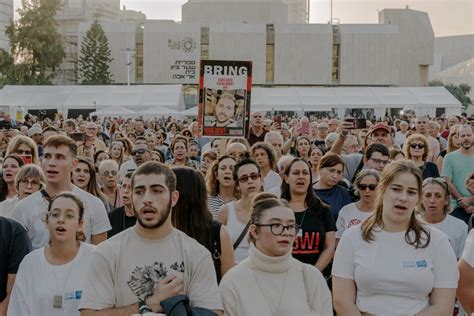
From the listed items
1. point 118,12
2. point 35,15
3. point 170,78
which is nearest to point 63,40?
point 35,15

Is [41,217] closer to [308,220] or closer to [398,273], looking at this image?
[308,220]

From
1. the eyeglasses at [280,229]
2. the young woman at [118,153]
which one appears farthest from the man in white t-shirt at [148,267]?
the young woman at [118,153]

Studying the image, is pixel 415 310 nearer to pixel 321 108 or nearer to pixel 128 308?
pixel 128 308

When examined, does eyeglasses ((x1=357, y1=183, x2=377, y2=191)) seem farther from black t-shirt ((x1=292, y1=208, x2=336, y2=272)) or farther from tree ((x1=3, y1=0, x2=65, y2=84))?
tree ((x1=3, y1=0, x2=65, y2=84))

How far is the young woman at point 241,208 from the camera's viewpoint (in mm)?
5199

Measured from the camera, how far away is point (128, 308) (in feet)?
A: 10.2

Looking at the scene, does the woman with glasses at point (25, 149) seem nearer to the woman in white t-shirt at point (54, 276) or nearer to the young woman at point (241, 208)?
the young woman at point (241, 208)

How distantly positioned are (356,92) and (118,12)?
7186 cm

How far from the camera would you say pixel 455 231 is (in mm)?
5602

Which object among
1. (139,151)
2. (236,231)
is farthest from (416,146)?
(139,151)

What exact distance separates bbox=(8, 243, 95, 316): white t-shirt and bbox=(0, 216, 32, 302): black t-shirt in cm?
27

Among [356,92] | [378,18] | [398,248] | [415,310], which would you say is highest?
[378,18]

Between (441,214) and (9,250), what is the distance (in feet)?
11.4

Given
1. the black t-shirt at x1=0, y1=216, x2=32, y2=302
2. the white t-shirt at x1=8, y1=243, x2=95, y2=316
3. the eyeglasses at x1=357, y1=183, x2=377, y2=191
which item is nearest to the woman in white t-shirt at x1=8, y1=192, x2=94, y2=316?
the white t-shirt at x1=8, y1=243, x2=95, y2=316
